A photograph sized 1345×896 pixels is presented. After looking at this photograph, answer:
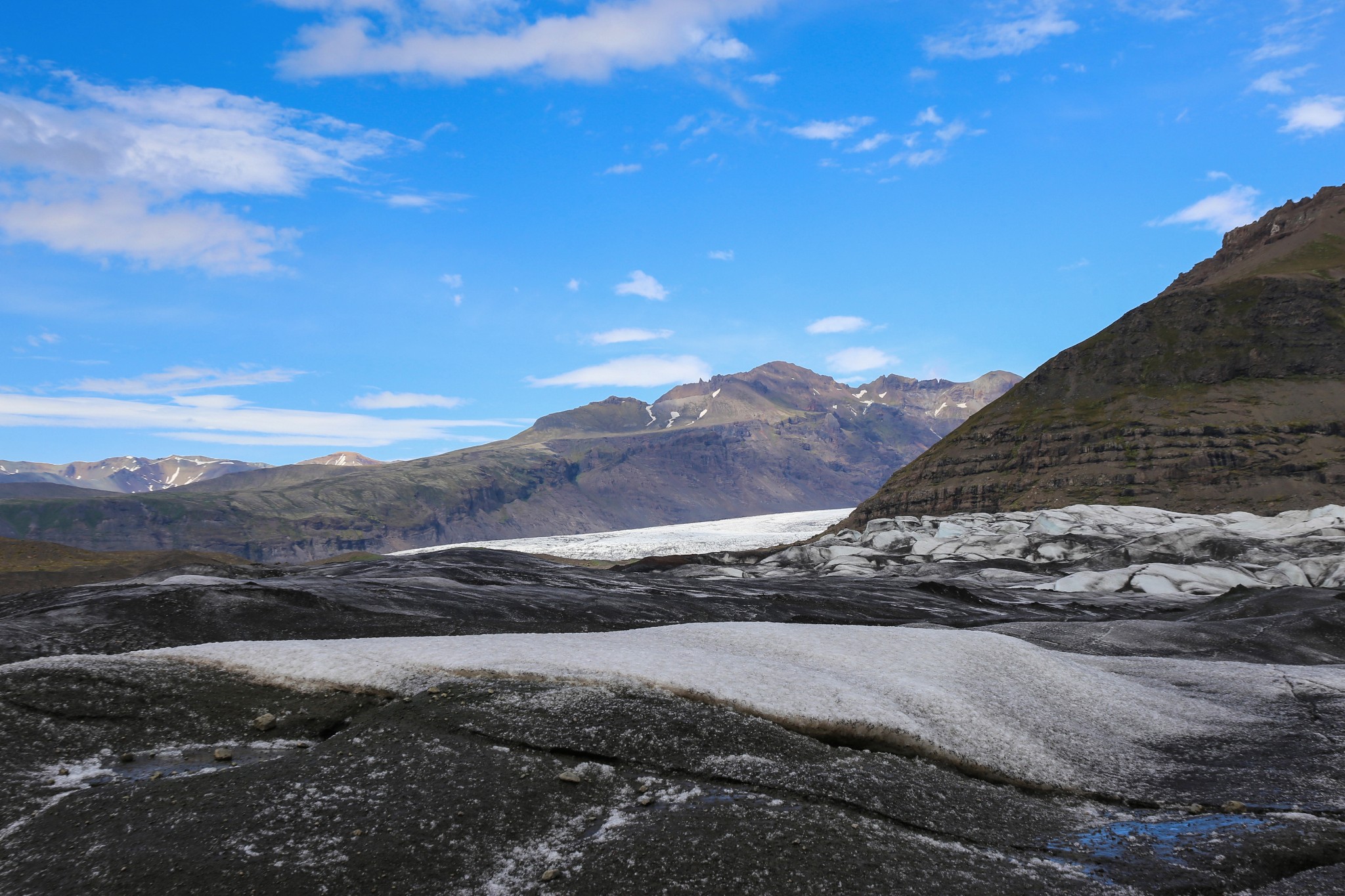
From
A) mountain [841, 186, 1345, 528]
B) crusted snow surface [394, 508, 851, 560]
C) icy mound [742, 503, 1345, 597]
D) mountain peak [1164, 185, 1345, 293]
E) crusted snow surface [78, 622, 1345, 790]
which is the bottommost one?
crusted snow surface [394, 508, 851, 560]

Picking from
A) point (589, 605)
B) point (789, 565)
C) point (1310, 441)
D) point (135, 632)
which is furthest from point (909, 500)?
point (135, 632)

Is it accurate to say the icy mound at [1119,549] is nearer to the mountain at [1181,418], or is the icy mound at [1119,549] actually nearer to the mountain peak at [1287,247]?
the mountain at [1181,418]

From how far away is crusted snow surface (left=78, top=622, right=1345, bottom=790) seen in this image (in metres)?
7.98

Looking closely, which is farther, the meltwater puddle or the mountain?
the mountain

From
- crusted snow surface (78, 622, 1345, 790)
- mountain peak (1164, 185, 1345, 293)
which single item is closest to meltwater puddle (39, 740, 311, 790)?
crusted snow surface (78, 622, 1345, 790)

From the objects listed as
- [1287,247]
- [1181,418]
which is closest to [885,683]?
[1181,418]

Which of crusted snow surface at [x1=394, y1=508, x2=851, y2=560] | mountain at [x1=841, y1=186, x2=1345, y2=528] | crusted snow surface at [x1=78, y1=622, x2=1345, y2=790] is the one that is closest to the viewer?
crusted snow surface at [x1=78, y1=622, x2=1345, y2=790]

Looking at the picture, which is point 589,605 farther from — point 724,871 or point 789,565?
point 789,565

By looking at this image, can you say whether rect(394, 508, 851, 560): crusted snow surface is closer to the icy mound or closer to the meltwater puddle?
the icy mound

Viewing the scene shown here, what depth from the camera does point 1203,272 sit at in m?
160

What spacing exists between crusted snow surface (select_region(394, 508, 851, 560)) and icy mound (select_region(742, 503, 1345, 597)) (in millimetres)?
43843

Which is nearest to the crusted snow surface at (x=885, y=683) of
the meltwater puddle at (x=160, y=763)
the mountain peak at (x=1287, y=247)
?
the meltwater puddle at (x=160, y=763)

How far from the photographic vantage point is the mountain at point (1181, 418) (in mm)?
91438

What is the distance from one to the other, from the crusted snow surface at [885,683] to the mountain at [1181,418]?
9139 cm
